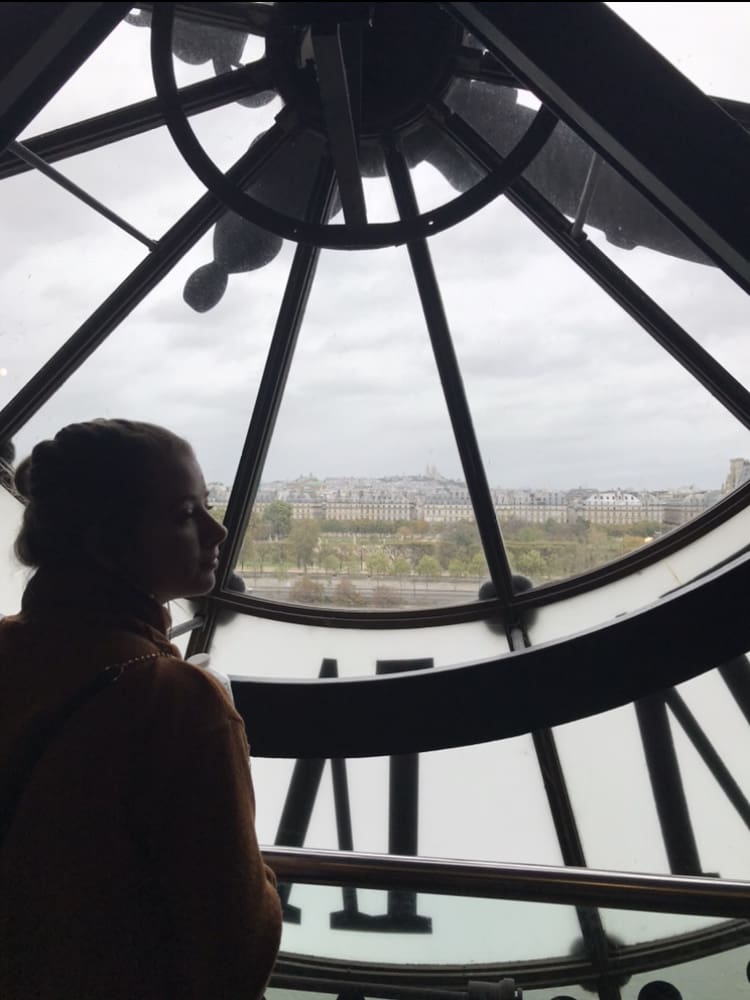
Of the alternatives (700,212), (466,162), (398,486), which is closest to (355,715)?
(398,486)

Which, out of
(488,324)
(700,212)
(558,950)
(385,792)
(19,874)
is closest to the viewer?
(19,874)

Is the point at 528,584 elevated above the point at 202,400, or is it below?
below

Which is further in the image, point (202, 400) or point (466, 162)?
point (202, 400)

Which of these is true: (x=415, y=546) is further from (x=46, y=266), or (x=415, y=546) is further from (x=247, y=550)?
(x=46, y=266)

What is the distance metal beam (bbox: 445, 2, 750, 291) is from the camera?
1687 mm

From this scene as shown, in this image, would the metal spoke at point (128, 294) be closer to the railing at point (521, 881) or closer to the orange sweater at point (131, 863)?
the railing at point (521, 881)

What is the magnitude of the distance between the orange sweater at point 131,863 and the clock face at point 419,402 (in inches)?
95.8

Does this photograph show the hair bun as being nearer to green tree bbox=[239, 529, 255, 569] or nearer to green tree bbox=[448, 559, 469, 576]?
green tree bbox=[239, 529, 255, 569]

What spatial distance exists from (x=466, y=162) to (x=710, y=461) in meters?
2.57

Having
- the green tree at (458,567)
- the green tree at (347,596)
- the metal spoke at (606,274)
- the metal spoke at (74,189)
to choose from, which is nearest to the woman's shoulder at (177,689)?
the metal spoke at (74,189)

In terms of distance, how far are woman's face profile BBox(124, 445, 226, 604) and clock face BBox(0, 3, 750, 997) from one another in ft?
6.30

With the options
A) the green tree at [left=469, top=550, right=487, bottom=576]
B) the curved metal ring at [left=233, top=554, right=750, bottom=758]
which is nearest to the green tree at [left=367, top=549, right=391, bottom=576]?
the green tree at [left=469, top=550, right=487, bottom=576]

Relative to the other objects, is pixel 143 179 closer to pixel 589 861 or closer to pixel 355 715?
pixel 355 715

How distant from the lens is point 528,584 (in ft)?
18.4
